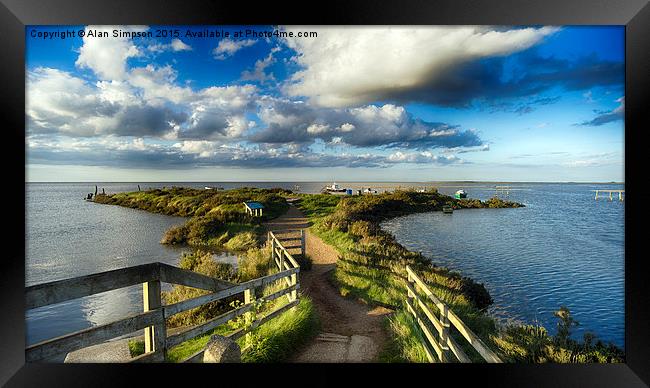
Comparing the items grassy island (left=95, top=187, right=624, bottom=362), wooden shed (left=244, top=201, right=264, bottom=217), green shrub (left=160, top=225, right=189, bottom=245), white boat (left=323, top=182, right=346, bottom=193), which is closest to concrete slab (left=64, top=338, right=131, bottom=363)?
grassy island (left=95, top=187, right=624, bottom=362)

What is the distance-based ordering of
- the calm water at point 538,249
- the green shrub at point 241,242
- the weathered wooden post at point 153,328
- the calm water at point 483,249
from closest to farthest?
the weathered wooden post at point 153,328 → the calm water at point 483,249 → the calm water at point 538,249 → the green shrub at point 241,242

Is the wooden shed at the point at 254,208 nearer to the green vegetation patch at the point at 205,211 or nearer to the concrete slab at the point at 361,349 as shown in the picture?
the green vegetation patch at the point at 205,211

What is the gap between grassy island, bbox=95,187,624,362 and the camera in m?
4.09

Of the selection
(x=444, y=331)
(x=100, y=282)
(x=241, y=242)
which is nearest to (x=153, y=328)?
(x=100, y=282)

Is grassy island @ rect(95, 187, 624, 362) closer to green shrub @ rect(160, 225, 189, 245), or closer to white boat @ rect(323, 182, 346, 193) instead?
green shrub @ rect(160, 225, 189, 245)

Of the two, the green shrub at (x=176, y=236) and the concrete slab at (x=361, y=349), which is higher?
the green shrub at (x=176, y=236)

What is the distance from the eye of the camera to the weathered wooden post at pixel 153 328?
2617 mm

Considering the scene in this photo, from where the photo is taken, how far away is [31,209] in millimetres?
3840

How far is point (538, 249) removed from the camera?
6.07 meters

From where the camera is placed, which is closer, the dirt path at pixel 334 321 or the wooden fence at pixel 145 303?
the wooden fence at pixel 145 303
